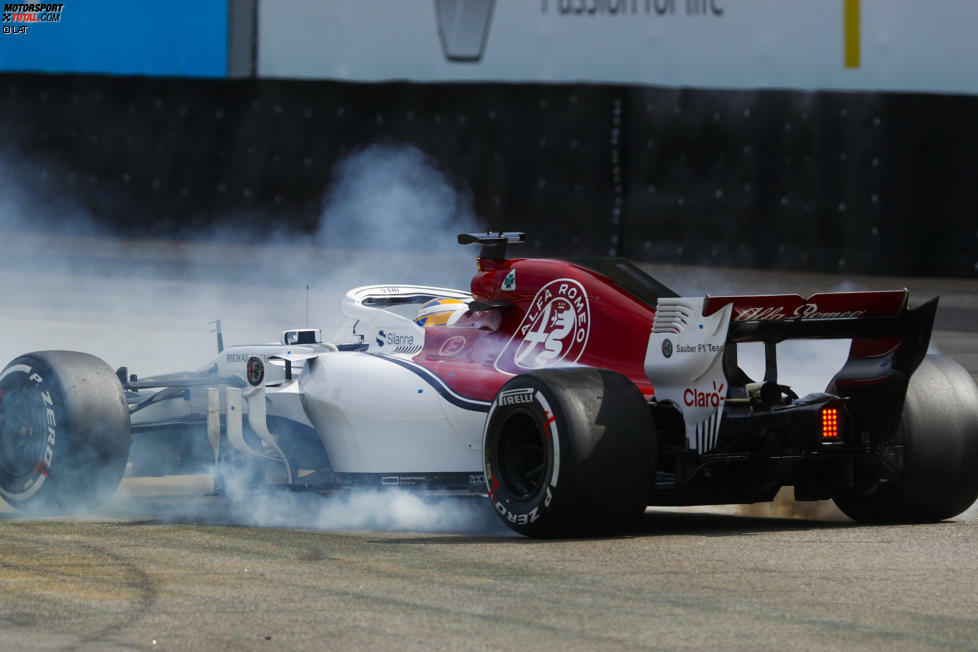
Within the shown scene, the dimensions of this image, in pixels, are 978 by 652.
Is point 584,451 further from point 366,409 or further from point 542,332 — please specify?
point 366,409

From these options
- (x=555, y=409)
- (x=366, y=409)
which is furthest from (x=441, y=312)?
(x=555, y=409)

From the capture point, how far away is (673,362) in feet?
25.8

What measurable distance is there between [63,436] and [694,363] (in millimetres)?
3480

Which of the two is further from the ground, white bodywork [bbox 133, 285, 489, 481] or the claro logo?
the claro logo

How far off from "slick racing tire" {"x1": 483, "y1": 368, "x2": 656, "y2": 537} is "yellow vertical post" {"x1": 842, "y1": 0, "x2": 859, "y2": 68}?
1148 centimetres

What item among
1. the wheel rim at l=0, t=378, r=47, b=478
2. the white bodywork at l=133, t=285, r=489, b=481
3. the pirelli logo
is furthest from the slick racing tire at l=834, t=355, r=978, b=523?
the wheel rim at l=0, t=378, r=47, b=478

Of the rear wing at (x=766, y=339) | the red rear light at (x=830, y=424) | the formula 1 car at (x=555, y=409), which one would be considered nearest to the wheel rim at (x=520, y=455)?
the formula 1 car at (x=555, y=409)

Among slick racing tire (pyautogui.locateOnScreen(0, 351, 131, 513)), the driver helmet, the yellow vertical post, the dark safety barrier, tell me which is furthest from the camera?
the yellow vertical post

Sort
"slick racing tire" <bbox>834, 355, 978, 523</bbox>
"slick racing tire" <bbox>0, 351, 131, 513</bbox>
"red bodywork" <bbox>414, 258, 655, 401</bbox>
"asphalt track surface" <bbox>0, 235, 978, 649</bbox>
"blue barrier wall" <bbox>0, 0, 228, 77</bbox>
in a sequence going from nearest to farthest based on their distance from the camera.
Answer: "asphalt track surface" <bbox>0, 235, 978, 649</bbox> < "slick racing tire" <bbox>834, 355, 978, 523</bbox> < "red bodywork" <bbox>414, 258, 655, 401</bbox> < "slick racing tire" <bbox>0, 351, 131, 513</bbox> < "blue barrier wall" <bbox>0, 0, 228, 77</bbox>

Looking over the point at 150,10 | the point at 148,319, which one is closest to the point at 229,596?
the point at 148,319

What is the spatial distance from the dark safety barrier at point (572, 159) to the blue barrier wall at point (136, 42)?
36cm

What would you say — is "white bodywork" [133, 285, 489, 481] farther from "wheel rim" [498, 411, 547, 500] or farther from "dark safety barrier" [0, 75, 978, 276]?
"dark safety barrier" [0, 75, 978, 276]

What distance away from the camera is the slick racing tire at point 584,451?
7.39m

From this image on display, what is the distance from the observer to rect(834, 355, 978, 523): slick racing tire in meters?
8.23
